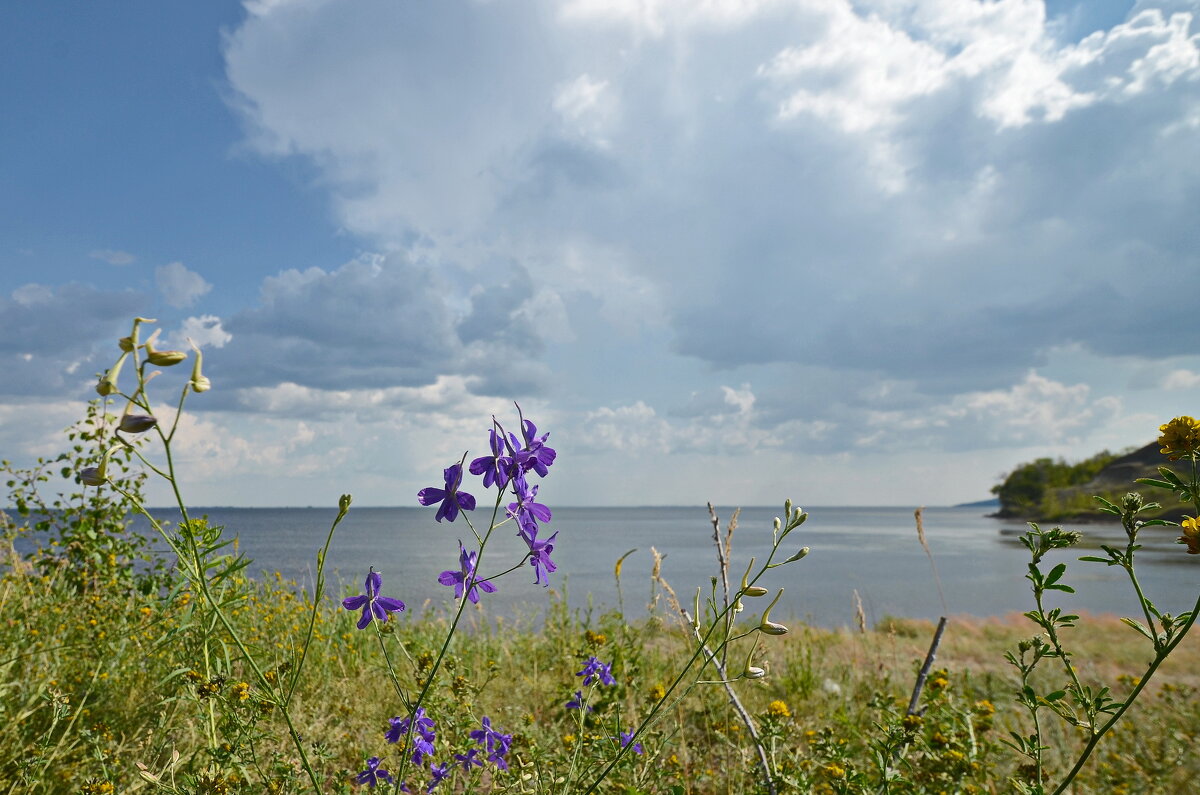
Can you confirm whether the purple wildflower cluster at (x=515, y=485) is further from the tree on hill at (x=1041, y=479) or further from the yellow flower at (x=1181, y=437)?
the tree on hill at (x=1041, y=479)

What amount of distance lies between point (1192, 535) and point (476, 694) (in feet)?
6.89

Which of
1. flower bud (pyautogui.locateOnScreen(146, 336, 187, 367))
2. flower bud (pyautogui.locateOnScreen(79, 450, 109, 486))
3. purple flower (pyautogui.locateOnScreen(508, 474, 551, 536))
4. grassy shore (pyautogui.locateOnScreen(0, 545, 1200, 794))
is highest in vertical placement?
flower bud (pyautogui.locateOnScreen(146, 336, 187, 367))

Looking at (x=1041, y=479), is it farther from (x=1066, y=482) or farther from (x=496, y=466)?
(x=496, y=466)

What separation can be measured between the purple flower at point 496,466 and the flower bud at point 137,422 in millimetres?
587

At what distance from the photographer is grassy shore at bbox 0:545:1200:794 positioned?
7.06ft

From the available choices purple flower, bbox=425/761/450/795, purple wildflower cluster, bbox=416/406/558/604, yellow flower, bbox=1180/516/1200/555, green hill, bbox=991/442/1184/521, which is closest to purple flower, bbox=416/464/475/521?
purple wildflower cluster, bbox=416/406/558/604

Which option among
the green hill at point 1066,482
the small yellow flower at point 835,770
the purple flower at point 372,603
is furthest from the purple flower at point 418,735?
the green hill at point 1066,482

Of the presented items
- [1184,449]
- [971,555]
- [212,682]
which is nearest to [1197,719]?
[1184,449]

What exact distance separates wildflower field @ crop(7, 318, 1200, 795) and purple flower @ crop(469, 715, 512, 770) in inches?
0.6

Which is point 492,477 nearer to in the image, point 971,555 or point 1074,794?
point 1074,794

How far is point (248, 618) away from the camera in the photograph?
4.26 meters

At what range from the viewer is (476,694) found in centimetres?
243

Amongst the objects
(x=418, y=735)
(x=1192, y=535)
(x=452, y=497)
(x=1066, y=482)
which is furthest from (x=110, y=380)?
(x=1066, y=482)

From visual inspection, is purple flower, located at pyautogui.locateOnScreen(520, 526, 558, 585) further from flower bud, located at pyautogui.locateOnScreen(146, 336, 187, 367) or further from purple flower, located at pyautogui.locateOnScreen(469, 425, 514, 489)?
flower bud, located at pyautogui.locateOnScreen(146, 336, 187, 367)
